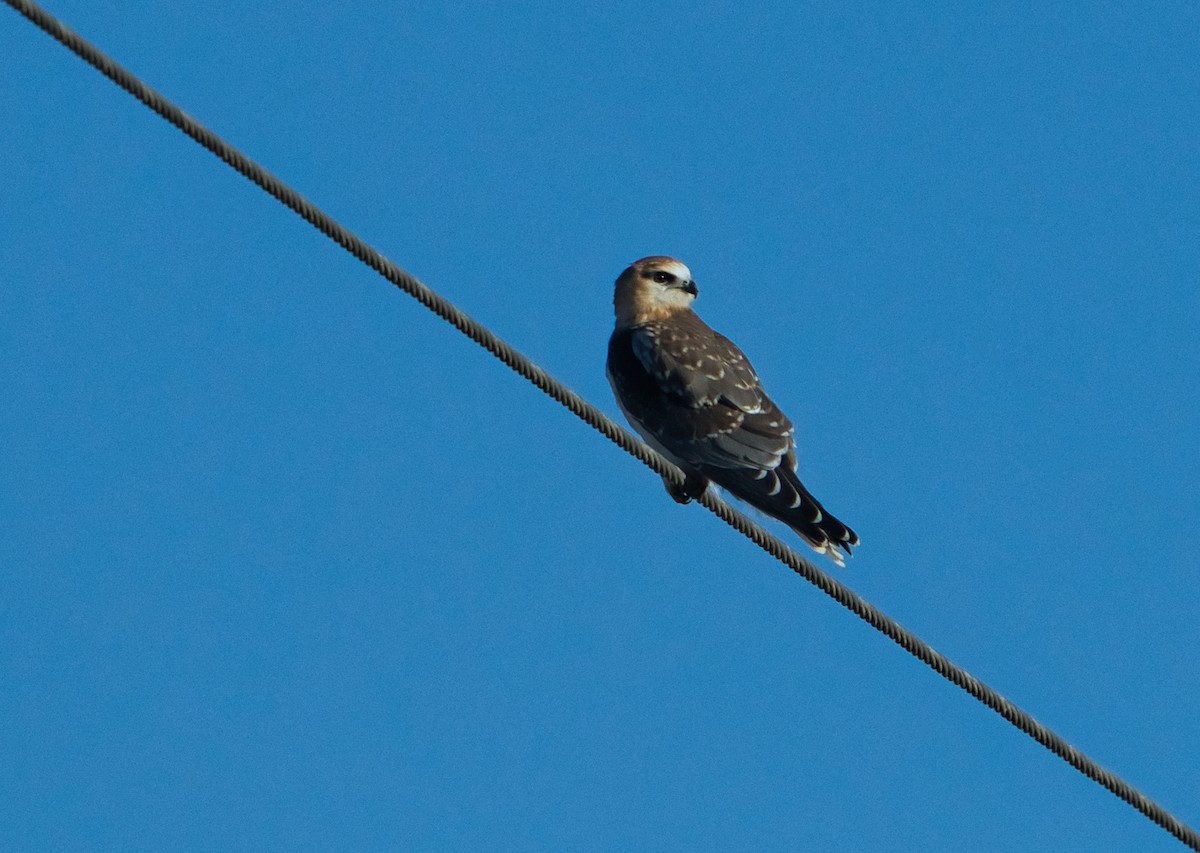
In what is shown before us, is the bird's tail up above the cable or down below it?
above

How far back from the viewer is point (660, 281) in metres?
10.6

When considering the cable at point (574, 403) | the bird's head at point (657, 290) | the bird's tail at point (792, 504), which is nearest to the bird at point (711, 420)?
the bird's tail at point (792, 504)

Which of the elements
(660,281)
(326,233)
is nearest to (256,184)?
(326,233)

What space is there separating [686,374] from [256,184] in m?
4.71

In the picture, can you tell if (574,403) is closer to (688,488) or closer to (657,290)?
(688,488)

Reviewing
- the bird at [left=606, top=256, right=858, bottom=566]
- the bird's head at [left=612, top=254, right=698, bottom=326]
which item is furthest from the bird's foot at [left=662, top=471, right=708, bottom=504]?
the bird's head at [left=612, top=254, right=698, bottom=326]

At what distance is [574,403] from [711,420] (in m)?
3.27

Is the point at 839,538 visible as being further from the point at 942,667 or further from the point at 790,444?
the point at 942,667

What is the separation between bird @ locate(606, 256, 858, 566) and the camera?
823cm

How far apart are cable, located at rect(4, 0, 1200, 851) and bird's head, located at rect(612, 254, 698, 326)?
4.02 m

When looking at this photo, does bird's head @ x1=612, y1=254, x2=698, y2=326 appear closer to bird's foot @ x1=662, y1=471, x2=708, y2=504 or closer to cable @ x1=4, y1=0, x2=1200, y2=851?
bird's foot @ x1=662, y1=471, x2=708, y2=504

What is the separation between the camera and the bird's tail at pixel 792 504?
26.2 ft

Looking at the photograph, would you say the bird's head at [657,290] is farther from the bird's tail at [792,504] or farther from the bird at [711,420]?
the bird's tail at [792,504]

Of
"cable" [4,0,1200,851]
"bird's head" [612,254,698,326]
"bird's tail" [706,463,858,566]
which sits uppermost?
"bird's head" [612,254,698,326]
